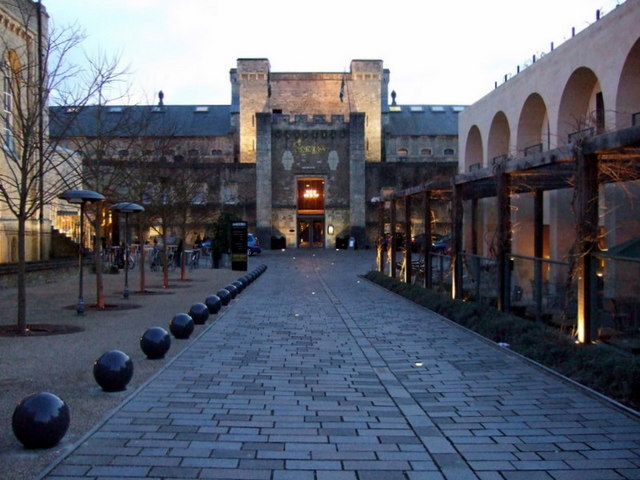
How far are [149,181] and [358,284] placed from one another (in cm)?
818

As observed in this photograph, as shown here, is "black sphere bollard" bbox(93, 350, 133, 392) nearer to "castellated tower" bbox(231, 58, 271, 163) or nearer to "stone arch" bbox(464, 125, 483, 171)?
"stone arch" bbox(464, 125, 483, 171)

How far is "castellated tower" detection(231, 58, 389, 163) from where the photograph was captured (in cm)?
6812

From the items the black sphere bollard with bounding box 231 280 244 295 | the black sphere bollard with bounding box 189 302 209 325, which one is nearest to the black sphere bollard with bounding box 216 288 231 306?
the black sphere bollard with bounding box 231 280 244 295

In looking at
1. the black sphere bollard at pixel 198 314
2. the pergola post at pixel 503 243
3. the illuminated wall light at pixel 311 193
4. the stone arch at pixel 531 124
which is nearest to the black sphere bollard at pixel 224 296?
the black sphere bollard at pixel 198 314

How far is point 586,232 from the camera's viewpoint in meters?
10.3

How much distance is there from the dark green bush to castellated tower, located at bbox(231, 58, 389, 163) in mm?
54543

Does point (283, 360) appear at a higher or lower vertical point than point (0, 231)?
lower

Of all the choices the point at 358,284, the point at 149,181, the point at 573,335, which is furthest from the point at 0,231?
the point at 573,335

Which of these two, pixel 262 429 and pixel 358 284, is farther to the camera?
pixel 358 284

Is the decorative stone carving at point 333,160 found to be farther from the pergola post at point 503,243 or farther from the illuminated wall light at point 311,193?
the pergola post at point 503,243

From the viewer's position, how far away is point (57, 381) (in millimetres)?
8555

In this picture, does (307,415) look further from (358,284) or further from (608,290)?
(358,284)

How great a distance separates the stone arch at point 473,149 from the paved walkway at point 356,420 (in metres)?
24.4

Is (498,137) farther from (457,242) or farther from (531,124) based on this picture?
(457,242)
